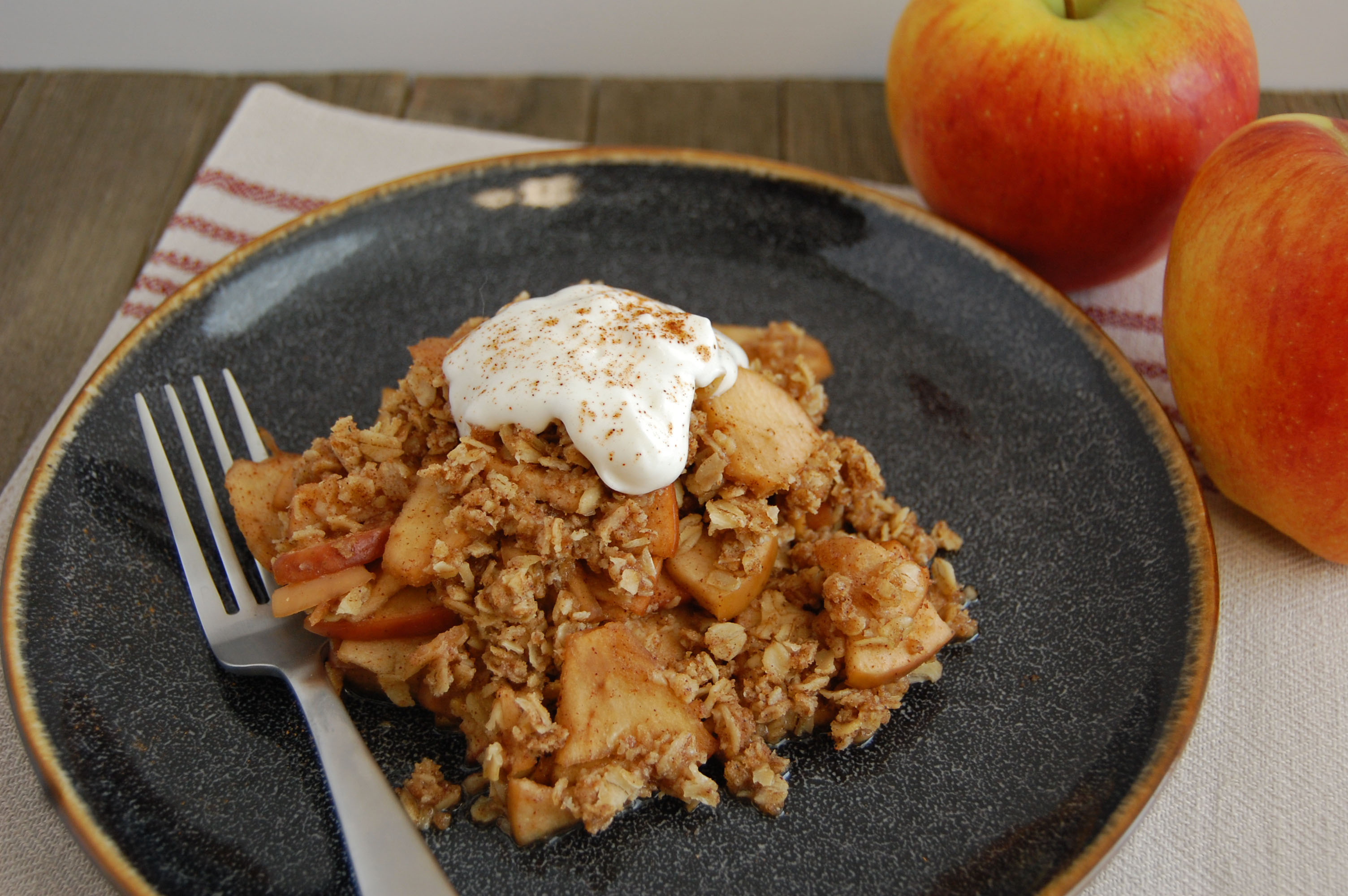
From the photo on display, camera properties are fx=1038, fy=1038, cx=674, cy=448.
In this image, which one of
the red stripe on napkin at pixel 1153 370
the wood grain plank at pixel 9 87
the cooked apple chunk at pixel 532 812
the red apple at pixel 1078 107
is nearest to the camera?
the cooked apple chunk at pixel 532 812

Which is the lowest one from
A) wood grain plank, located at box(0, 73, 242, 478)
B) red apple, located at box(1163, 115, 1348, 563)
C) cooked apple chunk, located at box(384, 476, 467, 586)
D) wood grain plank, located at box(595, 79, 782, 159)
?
wood grain plank, located at box(0, 73, 242, 478)

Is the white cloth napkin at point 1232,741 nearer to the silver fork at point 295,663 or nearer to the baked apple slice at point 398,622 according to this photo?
the silver fork at point 295,663

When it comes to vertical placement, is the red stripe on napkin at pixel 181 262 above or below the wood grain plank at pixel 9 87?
below

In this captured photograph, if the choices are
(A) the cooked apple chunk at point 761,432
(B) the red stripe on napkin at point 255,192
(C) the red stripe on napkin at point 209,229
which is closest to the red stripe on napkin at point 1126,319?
(A) the cooked apple chunk at point 761,432

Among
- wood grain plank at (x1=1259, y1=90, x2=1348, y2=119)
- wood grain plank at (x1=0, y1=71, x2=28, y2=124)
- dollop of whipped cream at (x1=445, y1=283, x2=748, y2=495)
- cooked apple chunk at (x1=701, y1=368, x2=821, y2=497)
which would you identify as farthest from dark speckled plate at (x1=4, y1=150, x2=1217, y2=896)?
wood grain plank at (x1=1259, y1=90, x2=1348, y2=119)

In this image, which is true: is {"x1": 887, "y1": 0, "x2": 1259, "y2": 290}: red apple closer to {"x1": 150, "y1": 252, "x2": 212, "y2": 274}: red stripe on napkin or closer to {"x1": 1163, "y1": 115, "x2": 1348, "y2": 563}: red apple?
{"x1": 1163, "y1": 115, "x2": 1348, "y2": 563}: red apple

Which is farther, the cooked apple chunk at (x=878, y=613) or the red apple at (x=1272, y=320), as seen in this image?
the red apple at (x=1272, y=320)

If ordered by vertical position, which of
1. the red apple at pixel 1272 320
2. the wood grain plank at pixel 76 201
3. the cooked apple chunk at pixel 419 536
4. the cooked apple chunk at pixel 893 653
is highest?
the red apple at pixel 1272 320
